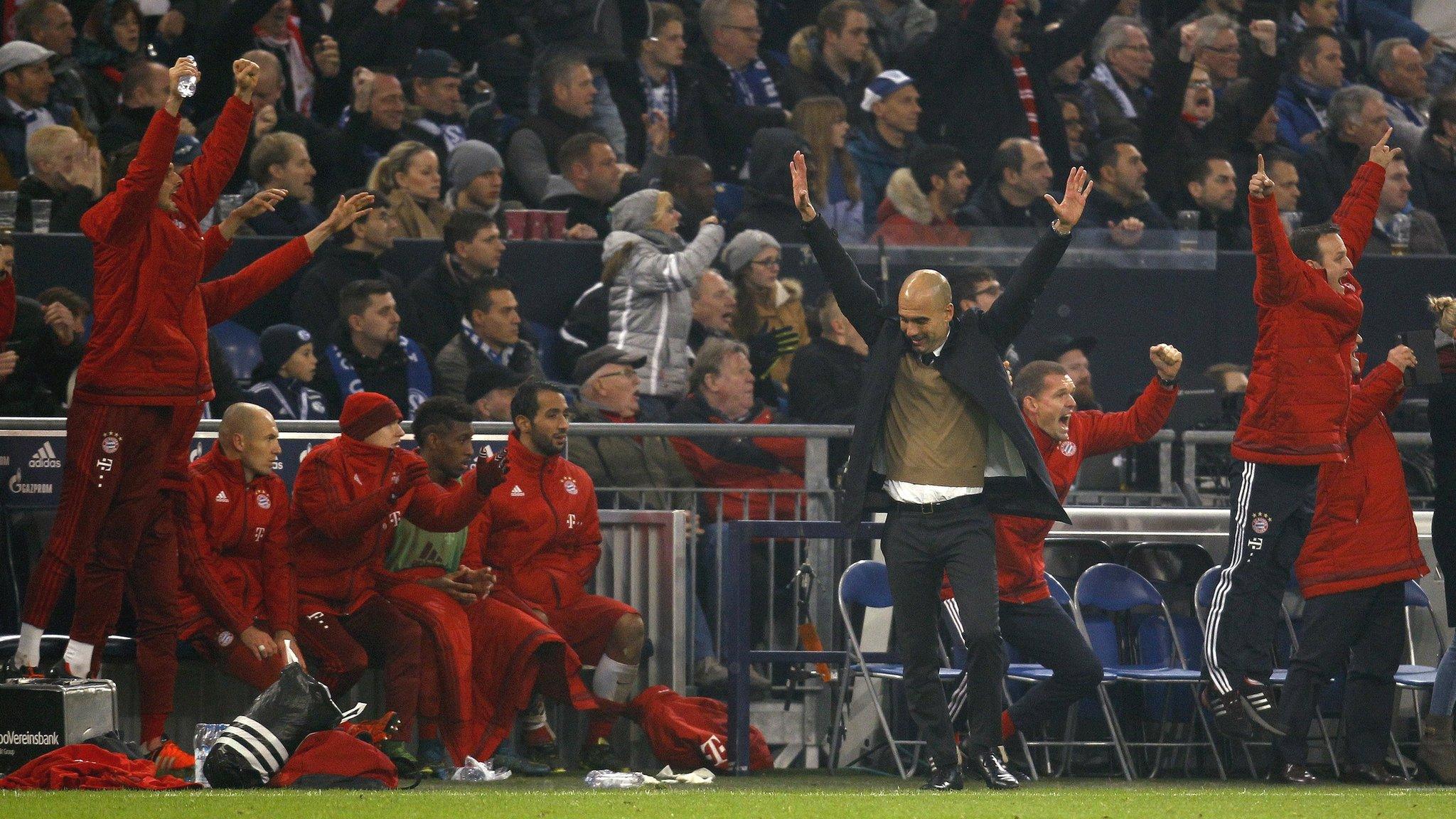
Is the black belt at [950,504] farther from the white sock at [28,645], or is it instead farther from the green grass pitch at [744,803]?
the white sock at [28,645]

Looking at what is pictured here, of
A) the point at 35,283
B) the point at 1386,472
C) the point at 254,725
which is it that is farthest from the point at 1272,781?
the point at 35,283

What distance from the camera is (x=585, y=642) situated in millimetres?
9484

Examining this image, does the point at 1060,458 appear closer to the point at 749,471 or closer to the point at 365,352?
the point at 749,471

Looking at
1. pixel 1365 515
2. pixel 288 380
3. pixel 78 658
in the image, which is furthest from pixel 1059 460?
pixel 78 658

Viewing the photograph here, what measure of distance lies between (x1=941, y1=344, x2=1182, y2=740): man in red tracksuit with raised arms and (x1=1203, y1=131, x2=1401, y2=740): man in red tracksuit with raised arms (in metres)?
0.44

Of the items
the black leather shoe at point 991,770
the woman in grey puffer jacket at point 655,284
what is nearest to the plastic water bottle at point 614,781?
the black leather shoe at point 991,770

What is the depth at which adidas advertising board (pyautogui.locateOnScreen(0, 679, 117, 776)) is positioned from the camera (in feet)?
26.3

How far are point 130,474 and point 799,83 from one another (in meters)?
7.27

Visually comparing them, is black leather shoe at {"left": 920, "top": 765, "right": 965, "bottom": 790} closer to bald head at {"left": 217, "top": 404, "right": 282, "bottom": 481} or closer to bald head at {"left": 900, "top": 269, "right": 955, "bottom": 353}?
bald head at {"left": 900, "top": 269, "right": 955, "bottom": 353}

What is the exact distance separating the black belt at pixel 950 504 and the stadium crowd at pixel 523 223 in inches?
31.7

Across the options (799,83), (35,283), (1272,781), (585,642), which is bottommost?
(1272,781)

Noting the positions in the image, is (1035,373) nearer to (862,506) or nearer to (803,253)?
(862,506)

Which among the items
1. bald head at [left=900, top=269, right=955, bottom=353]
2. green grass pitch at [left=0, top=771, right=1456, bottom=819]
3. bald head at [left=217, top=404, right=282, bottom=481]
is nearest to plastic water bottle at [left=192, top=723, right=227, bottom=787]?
green grass pitch at [left=0, top=771, right=1456, bottom=819]

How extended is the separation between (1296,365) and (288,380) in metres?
4.73
